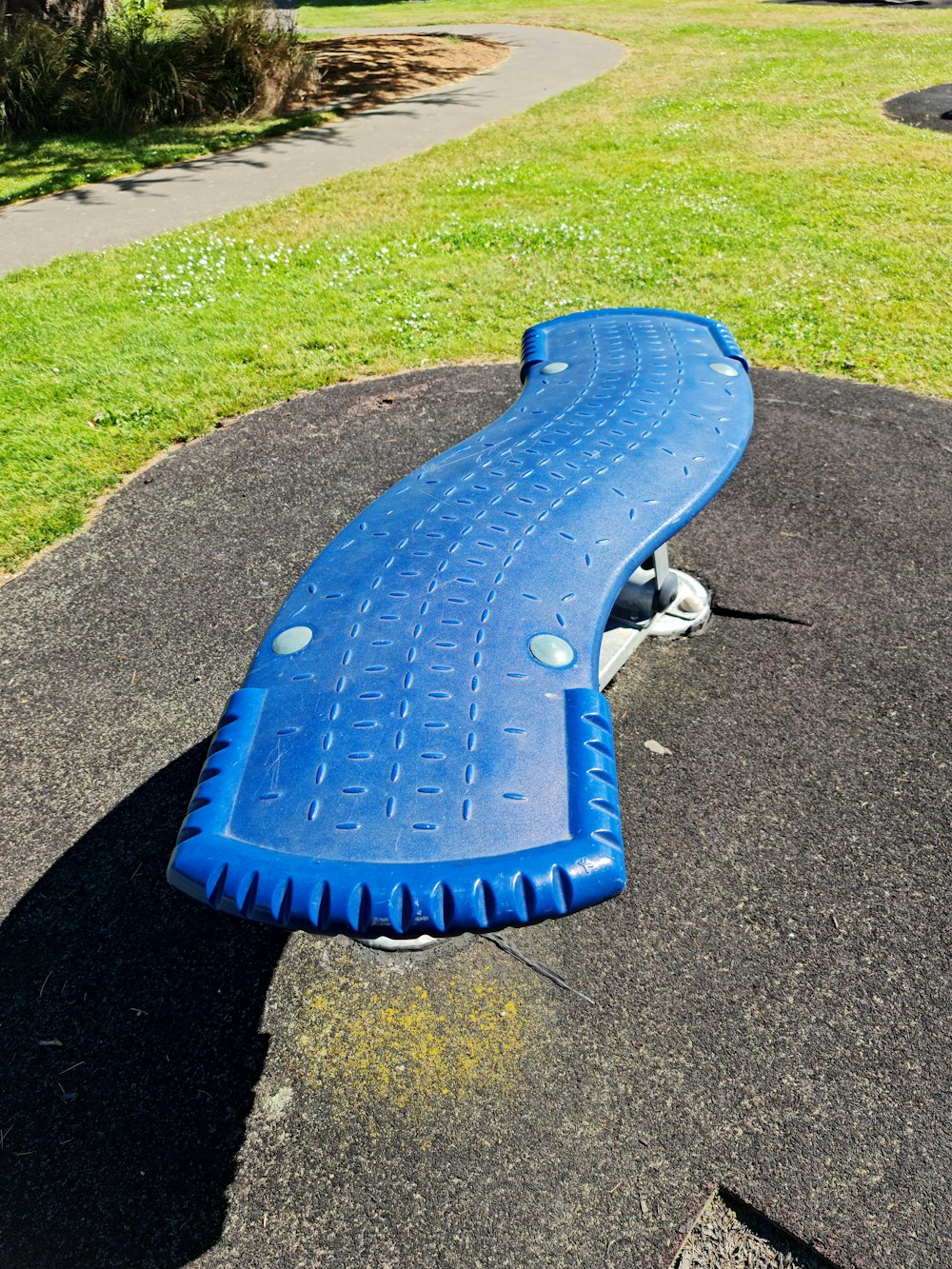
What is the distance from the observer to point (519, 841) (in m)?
2.11

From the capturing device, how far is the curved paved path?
9688mm

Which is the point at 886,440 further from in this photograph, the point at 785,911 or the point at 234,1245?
the point at 234,1245

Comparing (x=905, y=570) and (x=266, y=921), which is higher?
(x=266, y=921)

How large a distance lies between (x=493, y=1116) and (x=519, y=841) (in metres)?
1.04

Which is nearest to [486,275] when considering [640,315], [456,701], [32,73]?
[640,315]

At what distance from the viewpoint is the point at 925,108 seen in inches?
522

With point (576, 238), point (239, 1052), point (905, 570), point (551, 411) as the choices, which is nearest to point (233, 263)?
point (576, 238)

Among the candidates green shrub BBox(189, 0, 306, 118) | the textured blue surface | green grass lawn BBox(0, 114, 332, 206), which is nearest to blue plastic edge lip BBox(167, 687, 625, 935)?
the textured blue surface

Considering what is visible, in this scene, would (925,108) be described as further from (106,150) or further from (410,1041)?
(410,1041)

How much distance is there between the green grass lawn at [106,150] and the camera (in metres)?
11.2

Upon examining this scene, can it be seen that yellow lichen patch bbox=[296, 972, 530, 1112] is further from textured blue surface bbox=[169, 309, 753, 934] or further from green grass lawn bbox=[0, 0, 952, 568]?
green grass lawn bbox=[0, 0, 952, 568]

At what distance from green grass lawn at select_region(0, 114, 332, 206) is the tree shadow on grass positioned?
34.1ft

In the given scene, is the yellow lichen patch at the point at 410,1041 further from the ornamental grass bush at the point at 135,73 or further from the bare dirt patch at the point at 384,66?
the bare dirt patch at the point at 384,66

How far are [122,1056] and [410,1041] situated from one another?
0.89 m
